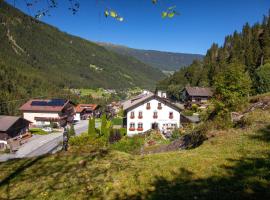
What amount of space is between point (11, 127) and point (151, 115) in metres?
31.0

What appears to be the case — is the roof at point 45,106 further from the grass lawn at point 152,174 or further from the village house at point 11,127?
the grass lawn at point 152,174

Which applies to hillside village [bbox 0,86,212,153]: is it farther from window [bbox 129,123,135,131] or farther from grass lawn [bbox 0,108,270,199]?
grass lawn [bbox 0,108,270,199]

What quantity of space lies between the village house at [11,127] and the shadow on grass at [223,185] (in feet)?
180

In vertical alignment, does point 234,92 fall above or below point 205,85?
below

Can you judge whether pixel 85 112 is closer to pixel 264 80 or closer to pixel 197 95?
pixel 197 95

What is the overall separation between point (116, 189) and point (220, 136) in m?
7.62

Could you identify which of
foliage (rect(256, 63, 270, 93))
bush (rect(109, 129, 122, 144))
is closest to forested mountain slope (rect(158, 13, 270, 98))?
foliage (rect(256, 63, 270, 93))

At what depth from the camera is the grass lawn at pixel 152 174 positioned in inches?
307

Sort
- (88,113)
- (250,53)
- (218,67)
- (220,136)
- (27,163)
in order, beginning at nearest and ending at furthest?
(27,163) < (220,136) < (250,53) < (218,67) < (88,113)

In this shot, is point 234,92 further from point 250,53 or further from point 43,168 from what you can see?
point 250,53

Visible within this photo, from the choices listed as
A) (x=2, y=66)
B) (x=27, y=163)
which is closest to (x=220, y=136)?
(x=27, y=163)

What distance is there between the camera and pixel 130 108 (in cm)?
4816

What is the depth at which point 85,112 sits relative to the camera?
104m

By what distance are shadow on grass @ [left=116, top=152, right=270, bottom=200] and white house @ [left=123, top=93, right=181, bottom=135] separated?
129ft
